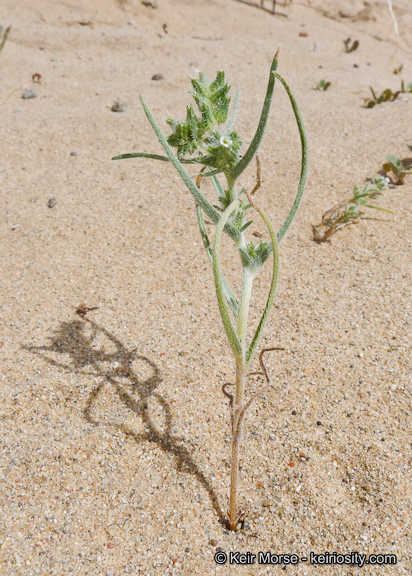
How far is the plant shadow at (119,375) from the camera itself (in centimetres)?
141

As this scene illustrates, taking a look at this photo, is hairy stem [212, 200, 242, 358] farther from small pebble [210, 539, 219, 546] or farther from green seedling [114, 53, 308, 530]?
small pebble [210, 539, 219, 546]

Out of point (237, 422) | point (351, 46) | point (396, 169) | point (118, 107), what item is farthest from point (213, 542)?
point (351, 46)

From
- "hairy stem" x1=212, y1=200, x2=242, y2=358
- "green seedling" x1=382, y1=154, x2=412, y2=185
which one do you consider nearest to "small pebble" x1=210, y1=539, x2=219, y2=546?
"hairy stem" x1=212, y1=200, x2=242, y2=358

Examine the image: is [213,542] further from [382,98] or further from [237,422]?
[382,98]

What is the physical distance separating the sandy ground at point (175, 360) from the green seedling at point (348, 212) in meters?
0.05

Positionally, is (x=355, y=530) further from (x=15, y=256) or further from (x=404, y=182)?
(x=404, y=182)

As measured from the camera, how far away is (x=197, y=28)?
16.4ft

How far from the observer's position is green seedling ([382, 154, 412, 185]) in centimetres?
247

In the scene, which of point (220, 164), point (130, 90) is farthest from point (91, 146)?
point (220, 164)

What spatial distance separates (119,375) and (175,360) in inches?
8.0

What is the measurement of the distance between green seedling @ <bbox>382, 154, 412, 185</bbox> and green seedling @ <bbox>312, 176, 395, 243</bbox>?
0.55ft

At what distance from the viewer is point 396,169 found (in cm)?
248

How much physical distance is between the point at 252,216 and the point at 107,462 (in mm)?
1407

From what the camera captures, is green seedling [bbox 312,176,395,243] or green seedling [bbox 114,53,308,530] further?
green seedling [bbox 312,176,395,243]
